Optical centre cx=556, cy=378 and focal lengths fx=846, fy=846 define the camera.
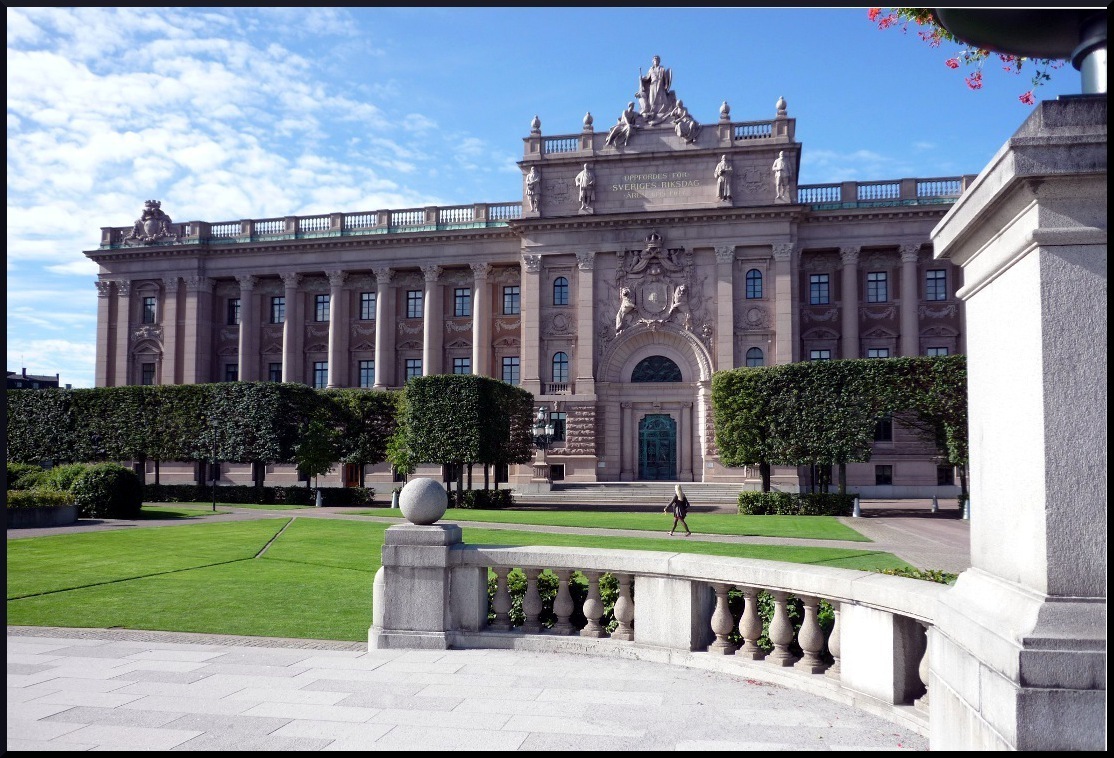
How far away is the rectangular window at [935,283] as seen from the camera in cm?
5853

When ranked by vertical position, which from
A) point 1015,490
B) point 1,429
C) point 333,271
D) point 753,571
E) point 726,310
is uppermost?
point 333,271

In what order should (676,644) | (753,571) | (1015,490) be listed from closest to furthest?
1. (1015,490)
2. (753,571)
3. (676,644)

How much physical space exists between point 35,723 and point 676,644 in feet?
19.4

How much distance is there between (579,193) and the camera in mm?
59188

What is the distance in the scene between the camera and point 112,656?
960 cm

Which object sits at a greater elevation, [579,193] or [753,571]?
[579,193]

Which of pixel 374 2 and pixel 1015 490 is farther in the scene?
pixel 1015 490

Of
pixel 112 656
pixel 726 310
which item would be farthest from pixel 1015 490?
pixel 726 310

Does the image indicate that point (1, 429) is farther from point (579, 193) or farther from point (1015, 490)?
point (579, 193)

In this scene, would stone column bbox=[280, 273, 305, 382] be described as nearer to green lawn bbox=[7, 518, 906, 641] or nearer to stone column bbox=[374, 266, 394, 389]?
stone column bbox=[374, 266, 394, 389]

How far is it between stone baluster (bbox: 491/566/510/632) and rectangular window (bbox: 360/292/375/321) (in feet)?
192

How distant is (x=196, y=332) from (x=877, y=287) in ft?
170

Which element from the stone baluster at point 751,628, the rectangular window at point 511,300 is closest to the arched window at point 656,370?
the rectangular window at point 511,300

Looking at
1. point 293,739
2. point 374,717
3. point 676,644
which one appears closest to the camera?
point 293,739
